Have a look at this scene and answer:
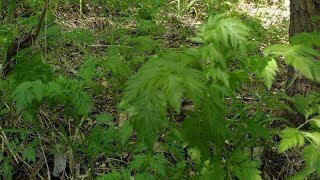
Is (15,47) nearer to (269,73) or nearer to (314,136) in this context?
(269,73)

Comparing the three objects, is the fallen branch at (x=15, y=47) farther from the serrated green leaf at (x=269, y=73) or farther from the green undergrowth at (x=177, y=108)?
the serrated green leaf at (x=269, y=73)

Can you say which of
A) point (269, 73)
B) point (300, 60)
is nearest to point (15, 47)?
point (269, 73)

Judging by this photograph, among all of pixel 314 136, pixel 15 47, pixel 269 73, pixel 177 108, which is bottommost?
pixel 314 136

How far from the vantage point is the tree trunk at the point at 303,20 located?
297 centimetres

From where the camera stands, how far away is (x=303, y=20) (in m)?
3.03

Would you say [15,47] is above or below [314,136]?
above

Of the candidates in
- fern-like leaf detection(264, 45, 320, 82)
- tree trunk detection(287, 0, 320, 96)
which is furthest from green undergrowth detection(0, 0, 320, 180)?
tree trunk detection(287, 0, 320, 96)

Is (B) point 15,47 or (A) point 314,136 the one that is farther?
(B) point 15,47

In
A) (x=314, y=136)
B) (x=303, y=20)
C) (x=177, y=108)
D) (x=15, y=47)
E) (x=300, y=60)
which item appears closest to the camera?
(x=177, y=108)

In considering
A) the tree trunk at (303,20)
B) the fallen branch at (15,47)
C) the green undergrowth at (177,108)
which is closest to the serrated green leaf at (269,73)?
the green undergrowth at (177,108)

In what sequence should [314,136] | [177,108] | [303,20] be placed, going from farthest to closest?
[303,20] → [314,136] → [177,108]

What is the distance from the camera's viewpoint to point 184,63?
5.04ft

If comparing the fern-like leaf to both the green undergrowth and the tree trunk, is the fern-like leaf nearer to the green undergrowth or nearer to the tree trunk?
the green undergrowth

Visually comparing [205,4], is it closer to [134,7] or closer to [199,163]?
[134,7]
